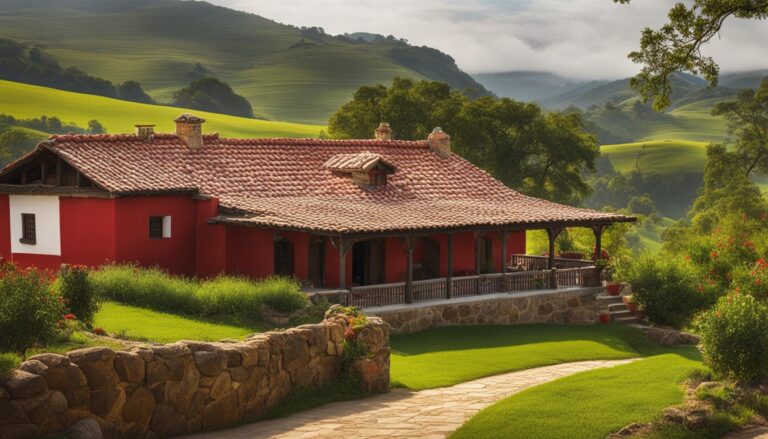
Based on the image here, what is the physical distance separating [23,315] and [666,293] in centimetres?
2316

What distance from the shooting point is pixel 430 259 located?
33.3 meters

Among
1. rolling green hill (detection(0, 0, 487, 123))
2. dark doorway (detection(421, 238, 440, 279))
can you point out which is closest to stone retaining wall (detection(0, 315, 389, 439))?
dark doorway (detection(421, 238, 440, 279))

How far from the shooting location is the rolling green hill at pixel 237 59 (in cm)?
14738

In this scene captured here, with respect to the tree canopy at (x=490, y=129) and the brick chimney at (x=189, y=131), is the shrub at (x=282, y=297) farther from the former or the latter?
the tree canopy at (x=490, y=129)

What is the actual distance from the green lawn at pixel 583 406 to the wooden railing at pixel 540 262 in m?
16.1

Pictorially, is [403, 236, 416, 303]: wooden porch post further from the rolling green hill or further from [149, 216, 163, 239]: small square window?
the rolling green hill

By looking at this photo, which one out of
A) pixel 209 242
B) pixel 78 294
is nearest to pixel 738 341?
pixel 78 294

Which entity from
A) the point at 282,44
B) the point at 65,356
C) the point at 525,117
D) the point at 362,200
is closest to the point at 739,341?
the point at 65,356

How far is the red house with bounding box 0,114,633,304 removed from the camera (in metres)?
28.6

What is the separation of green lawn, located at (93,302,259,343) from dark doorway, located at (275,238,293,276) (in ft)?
22.6

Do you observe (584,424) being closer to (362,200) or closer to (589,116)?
(362,200)

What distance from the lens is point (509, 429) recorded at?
14633 millimetres

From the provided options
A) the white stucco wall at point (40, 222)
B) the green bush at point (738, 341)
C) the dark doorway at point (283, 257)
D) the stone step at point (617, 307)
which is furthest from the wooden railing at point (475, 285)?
the green bush at point (738, 341)

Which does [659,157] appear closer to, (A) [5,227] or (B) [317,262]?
(B) [317,262]
